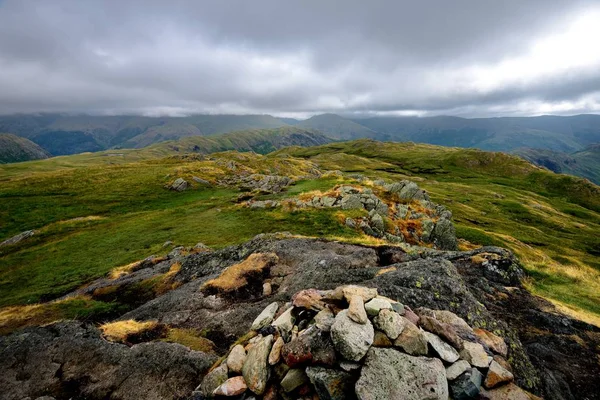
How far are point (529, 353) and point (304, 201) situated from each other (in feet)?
137

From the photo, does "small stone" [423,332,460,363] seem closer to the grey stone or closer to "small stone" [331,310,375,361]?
"small stone" [331,310,375,361]

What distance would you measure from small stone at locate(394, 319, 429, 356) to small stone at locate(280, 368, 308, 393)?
3.82 m

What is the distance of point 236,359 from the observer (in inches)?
510

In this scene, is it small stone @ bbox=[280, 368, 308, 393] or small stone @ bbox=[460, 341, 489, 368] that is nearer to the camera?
small stone @ bbox=[280, 368, 308, 393]

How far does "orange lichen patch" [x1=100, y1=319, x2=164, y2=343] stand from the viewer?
18684mm

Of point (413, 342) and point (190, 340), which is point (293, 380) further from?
point (190, 340)

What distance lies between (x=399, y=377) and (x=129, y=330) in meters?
18.3

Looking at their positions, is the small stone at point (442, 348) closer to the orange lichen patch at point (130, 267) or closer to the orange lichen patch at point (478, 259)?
the orange lichen patch at point (478, 259)

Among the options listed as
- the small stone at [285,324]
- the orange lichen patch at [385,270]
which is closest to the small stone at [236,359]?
the small stone at [285,324]

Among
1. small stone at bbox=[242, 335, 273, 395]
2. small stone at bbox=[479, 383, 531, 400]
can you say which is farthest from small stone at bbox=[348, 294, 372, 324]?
small stone at bbox=[479, 383, 531, 400]

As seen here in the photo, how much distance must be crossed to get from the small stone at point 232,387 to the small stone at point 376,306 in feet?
19.5

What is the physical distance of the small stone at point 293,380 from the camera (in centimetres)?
1102

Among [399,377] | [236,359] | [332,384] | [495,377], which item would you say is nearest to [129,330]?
[236,359]

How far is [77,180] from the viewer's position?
100 metres
